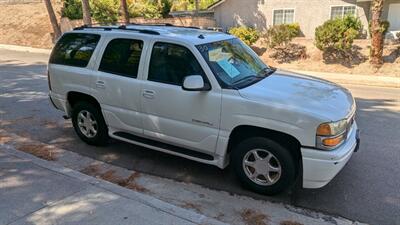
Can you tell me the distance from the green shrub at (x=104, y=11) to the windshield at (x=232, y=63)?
23087mm

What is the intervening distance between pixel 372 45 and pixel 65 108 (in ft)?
44.4

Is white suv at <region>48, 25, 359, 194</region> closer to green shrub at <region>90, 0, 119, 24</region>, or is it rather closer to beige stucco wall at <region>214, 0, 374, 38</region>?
beige stucco wall at <region>214, 0, 374, 38</region>

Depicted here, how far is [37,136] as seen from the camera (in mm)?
6551

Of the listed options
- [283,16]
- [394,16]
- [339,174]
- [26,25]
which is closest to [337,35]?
[394,16]

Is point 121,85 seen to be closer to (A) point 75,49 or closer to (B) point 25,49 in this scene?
(A) point 75,49

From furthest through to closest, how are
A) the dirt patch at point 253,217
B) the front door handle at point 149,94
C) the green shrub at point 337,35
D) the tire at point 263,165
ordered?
1. the green shrub at point 337,35
2. the front door handle at point 149,94
3. the tire at point 263,165
4. the dirt patch at point 253,217

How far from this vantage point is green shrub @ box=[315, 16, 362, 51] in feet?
53.6

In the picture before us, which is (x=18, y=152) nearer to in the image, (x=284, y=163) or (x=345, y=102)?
(x=284, y=163)

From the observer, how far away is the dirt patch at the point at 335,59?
1572 cm

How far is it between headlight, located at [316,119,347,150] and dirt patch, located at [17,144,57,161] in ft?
12.3

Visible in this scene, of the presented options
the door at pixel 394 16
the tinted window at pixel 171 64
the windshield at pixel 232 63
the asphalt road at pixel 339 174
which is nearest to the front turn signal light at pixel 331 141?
the asphalt road at pixel 339 174

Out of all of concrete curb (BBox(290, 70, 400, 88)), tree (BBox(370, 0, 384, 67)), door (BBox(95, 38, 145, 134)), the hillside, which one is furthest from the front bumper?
the hillside

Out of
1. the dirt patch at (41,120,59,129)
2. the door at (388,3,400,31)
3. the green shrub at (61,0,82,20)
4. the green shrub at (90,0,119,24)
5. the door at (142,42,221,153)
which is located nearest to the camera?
the door at (142,42,221,153)

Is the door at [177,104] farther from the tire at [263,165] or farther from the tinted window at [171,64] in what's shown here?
the tire at [263,165]
